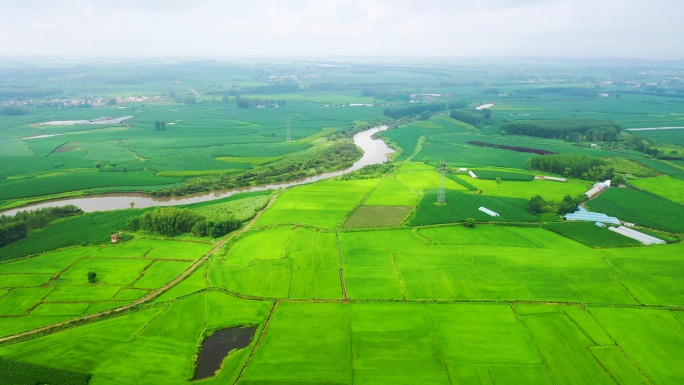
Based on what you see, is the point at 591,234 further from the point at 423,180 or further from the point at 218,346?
the point at 218,346

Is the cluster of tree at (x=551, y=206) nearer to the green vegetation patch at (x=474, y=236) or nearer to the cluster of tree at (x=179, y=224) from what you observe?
the green vegetation patch at (x=474, y=236)

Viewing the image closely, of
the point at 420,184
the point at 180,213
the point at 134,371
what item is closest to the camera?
the point at 134,371

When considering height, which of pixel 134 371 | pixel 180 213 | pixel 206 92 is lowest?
pixel 134 371

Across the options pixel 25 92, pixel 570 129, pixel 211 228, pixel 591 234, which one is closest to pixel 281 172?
pixel 211 228

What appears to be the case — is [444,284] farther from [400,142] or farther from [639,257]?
[400,142]

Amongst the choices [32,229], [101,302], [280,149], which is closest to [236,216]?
[101,302]

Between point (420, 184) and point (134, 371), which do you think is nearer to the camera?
point (134, 371)
